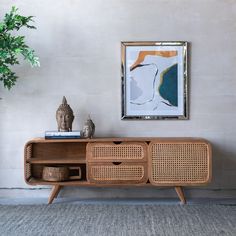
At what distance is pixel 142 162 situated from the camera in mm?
3480

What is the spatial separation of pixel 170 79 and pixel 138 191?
110cm

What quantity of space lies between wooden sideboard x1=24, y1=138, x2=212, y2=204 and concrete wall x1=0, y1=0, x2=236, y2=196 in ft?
1.27

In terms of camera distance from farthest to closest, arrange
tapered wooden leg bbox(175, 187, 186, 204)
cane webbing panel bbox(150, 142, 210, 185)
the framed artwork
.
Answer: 1. the framed artwork
2. tapered wooden leg bbox(175, 187, 186, 204)
3. cane webbing panel bbox(150, 142, 210, 185)

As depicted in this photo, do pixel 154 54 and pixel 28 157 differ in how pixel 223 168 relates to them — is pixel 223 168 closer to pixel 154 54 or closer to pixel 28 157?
pixel 154 54

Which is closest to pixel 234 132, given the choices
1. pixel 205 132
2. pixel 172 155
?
pixel 205 132

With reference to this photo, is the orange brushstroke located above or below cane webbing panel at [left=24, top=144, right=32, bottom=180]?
above

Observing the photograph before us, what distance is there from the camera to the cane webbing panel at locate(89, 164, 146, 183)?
11.4 ft

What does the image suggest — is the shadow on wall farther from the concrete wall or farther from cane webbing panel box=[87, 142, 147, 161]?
cane webbing panel box=[87, 142, 147, 161]

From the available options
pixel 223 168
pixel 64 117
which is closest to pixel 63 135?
pixel 64 117

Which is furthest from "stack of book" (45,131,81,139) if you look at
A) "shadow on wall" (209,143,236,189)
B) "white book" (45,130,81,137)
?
"shadow on wall" (209,143,236,189)

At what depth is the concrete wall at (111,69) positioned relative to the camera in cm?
383

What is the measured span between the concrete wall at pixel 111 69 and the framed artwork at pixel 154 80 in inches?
2.8

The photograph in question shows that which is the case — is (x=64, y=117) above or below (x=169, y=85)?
below

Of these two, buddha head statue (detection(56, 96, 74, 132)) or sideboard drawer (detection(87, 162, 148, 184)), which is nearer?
sideboard drawer (detection(87, 162, 148, 184))
